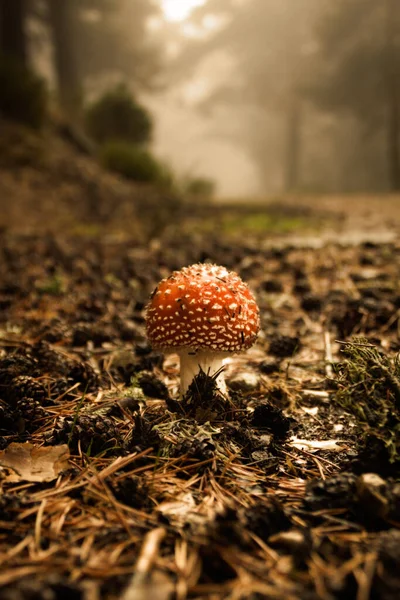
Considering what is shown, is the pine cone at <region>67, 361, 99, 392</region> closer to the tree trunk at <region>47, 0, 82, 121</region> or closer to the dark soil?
the dark soil

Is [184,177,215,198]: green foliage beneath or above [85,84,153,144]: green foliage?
beneath

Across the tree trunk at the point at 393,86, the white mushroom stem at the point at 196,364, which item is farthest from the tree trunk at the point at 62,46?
the white mushroom stem at the point at 196,364

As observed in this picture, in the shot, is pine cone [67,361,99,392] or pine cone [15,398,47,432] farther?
pine cone [67,361,99,392]

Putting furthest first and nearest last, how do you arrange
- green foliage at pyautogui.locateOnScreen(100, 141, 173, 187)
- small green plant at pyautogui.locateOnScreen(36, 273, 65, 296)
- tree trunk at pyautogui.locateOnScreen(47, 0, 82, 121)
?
tree trunk at pyautogui.locateOnScreen(47, 0, 82, 121)
green foliage at pyautogui.locateOnScreen(100, 141, 173, 187)
small green plant at pyautogui.locateOnScreen(36, 273, 65, 296)

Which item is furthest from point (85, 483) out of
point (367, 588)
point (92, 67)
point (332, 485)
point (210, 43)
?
point (210, 43)

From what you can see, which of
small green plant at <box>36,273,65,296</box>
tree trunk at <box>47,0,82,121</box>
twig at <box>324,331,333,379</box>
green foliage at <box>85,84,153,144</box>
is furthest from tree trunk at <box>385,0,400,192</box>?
twig at <box>324,331,333,379</box>

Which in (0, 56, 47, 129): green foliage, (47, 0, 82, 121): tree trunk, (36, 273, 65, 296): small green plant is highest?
(47, 0, 82, 121): tree trunk

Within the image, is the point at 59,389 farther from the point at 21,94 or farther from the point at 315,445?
the point at 21,94
